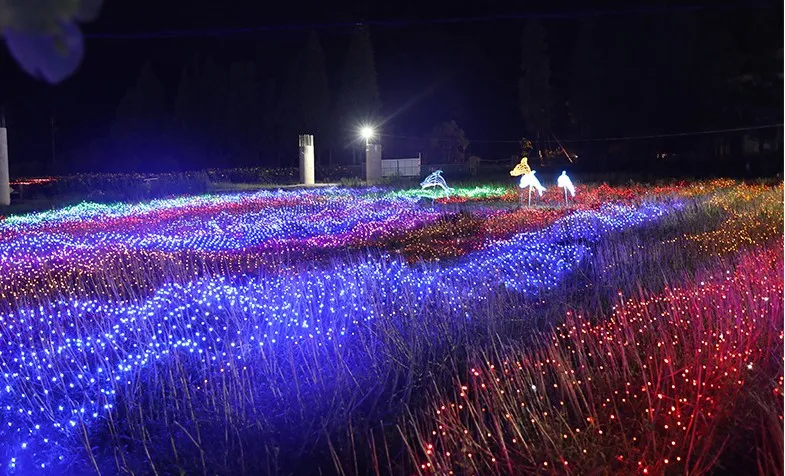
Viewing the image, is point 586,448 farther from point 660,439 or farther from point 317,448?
point 317,448

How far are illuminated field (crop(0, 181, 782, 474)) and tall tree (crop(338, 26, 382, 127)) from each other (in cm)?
3486

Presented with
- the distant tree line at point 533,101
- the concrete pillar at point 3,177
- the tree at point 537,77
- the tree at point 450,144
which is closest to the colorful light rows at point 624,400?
the concrete pillar at point 3,177

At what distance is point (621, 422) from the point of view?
11.7 feet

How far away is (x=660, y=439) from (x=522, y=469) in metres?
0.63

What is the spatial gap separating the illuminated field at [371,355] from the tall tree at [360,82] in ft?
114

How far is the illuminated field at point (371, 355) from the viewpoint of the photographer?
139 inches

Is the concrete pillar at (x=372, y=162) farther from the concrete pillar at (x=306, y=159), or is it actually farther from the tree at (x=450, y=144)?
the tree at (x=450, y=144)

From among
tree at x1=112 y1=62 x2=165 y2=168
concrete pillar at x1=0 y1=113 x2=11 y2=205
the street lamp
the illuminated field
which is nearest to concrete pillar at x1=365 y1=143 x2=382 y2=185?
the street lamp

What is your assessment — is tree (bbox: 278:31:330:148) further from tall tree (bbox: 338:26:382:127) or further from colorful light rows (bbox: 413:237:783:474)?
colorful light rows (bbox: 413:237:783:474)

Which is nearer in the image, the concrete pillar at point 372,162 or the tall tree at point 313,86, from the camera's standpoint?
the concrete pillar at point 372,162

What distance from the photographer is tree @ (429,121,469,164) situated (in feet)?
144

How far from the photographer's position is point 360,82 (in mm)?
43844

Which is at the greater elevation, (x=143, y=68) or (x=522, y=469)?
(x=143, y=68)

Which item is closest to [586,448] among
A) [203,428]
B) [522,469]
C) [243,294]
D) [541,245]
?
[522,469]
